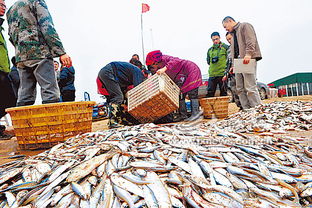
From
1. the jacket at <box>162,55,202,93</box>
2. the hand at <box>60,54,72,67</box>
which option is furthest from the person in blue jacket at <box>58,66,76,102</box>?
the jacket at <box>162,55,202,93</box>

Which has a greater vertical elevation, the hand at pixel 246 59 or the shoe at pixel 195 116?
the hand at pixel 246 59

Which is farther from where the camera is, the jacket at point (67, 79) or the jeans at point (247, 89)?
the jacket at point (67, 79)

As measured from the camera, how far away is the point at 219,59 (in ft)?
17.2

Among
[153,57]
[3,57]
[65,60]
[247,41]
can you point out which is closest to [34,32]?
[65,60]

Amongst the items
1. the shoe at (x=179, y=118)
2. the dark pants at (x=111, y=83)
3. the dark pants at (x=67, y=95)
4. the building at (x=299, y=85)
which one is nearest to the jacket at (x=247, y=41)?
the shoe at (x=179, y=118)

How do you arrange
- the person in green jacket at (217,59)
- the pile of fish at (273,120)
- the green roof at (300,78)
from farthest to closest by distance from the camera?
the green roof at (300,78), the person in green jacket at (217,59), the pile of fish at (273,120)

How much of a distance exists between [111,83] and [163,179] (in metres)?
2.89

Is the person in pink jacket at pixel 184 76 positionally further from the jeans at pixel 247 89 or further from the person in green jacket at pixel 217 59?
the jeans at pixel 247 89

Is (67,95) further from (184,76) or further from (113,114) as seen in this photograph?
(184,76)

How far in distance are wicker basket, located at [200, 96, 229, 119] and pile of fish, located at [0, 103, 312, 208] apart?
3.15 metres

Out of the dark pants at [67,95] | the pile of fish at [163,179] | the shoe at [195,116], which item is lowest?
the shoe at [195,116]

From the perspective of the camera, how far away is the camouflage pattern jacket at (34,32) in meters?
2.50

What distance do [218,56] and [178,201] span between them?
4.83m

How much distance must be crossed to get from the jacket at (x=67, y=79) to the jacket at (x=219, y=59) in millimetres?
3348
